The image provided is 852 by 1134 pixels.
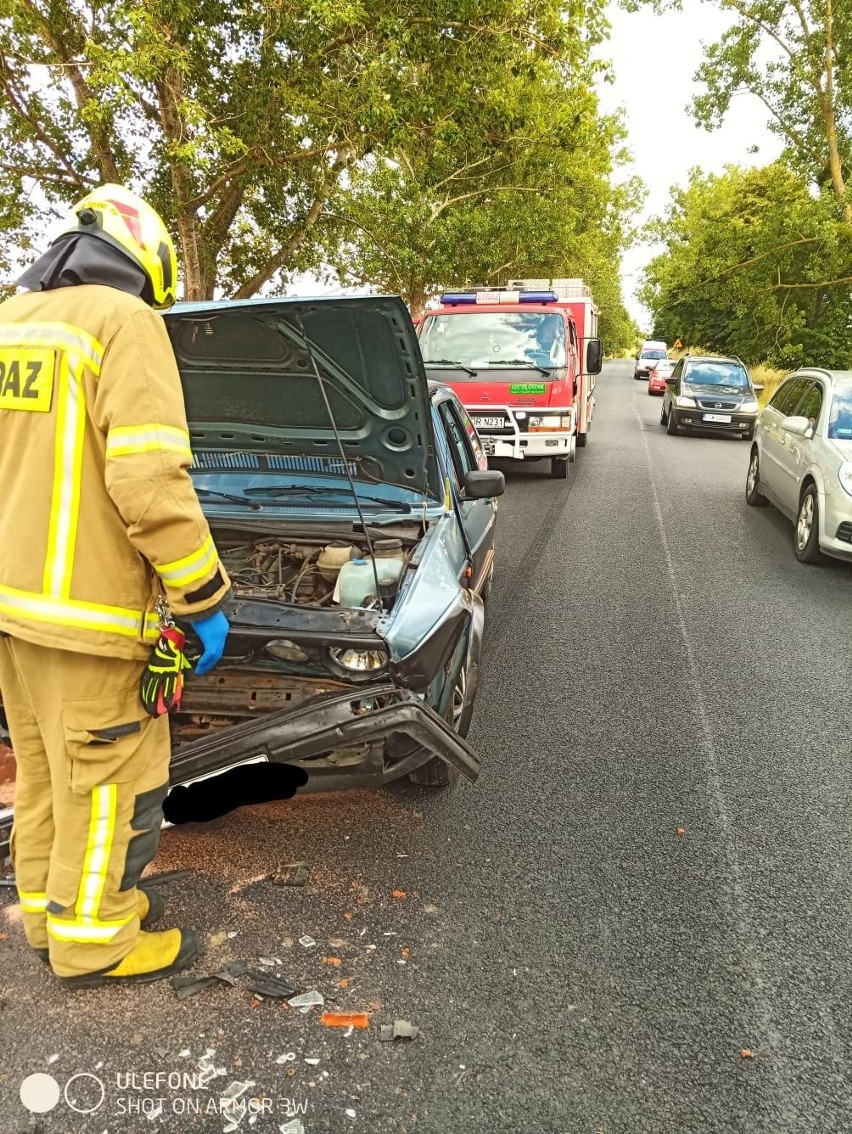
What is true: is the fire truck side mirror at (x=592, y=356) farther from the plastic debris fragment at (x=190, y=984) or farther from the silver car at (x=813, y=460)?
the plastic debris fragment at (x=190, y=984)

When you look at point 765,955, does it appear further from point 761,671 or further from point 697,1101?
point 761,671

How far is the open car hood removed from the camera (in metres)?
3.20

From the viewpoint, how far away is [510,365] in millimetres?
10070

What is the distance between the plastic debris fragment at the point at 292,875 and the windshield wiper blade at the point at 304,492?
1608 mm

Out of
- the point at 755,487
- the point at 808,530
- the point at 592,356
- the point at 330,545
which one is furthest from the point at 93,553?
the point at 592,356

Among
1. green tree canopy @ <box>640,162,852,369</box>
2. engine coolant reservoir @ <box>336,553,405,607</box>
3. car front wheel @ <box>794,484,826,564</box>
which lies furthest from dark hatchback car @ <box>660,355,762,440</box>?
engine coolant reservoir @ <box>336,553,405,607</box>

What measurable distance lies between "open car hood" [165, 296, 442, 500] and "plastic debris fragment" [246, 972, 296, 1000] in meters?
2.08

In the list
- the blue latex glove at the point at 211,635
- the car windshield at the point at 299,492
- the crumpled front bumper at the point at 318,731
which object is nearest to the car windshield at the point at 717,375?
the car windshield at the point at 299,492

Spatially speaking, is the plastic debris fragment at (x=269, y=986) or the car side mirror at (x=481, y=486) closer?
the plastic debris fragment at (x=269, y=986)

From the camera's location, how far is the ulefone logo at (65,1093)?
77.5 inches

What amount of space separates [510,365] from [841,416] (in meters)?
4.10

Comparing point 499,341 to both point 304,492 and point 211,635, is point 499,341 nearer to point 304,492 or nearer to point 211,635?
point 304,492

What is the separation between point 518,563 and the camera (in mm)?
6918

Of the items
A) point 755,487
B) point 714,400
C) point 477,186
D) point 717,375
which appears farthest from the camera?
point 477,186
